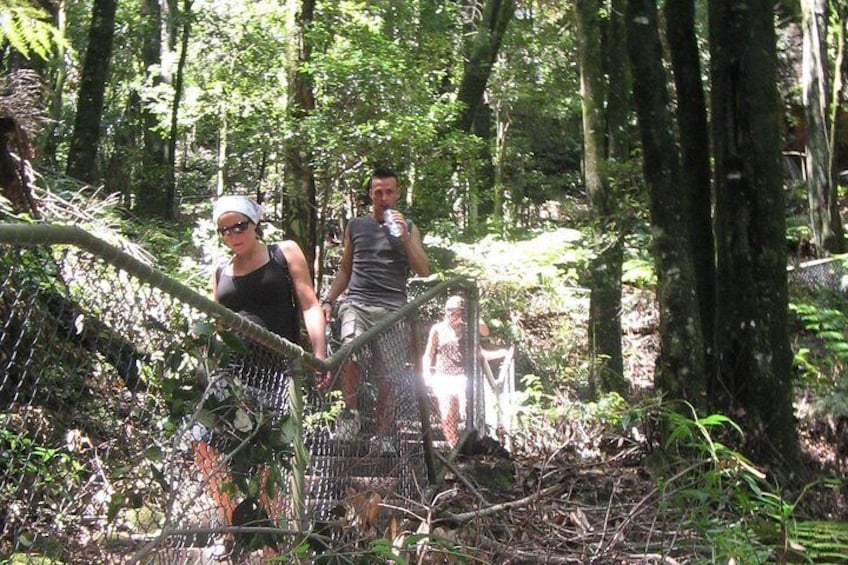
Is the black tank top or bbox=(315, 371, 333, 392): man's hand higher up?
the black tank top

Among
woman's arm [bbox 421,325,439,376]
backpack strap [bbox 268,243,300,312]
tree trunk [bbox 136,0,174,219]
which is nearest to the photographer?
backpack strap [bbox 268,243,300,312]

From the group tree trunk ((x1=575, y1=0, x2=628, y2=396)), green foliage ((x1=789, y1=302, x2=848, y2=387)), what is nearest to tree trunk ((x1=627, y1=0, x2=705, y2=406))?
green foliage ((x1=789, y1=302, x2=848, y2=387))

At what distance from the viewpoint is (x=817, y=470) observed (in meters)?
6.91

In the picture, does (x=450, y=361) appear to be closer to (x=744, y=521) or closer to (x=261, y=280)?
(x=261, y=280)

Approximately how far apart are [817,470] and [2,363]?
18.9 ft

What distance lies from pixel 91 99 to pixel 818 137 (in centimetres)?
1409

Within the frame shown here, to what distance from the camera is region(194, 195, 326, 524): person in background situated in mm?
4844

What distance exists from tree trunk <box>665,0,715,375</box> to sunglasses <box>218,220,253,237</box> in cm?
428

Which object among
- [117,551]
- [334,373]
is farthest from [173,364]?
[334,373]

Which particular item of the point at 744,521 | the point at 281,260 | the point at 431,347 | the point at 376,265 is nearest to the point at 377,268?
the point at 376,265

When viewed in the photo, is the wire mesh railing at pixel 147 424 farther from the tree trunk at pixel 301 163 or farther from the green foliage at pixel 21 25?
the tree trunk at pixel 301 163

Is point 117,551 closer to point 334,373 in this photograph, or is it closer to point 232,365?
point 232,365

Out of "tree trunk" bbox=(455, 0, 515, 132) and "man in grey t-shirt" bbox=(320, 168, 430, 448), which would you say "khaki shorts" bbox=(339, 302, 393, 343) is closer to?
"man in grey t-shirt" bbox=(320, 168, 430, 448)

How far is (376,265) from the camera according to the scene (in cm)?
659
